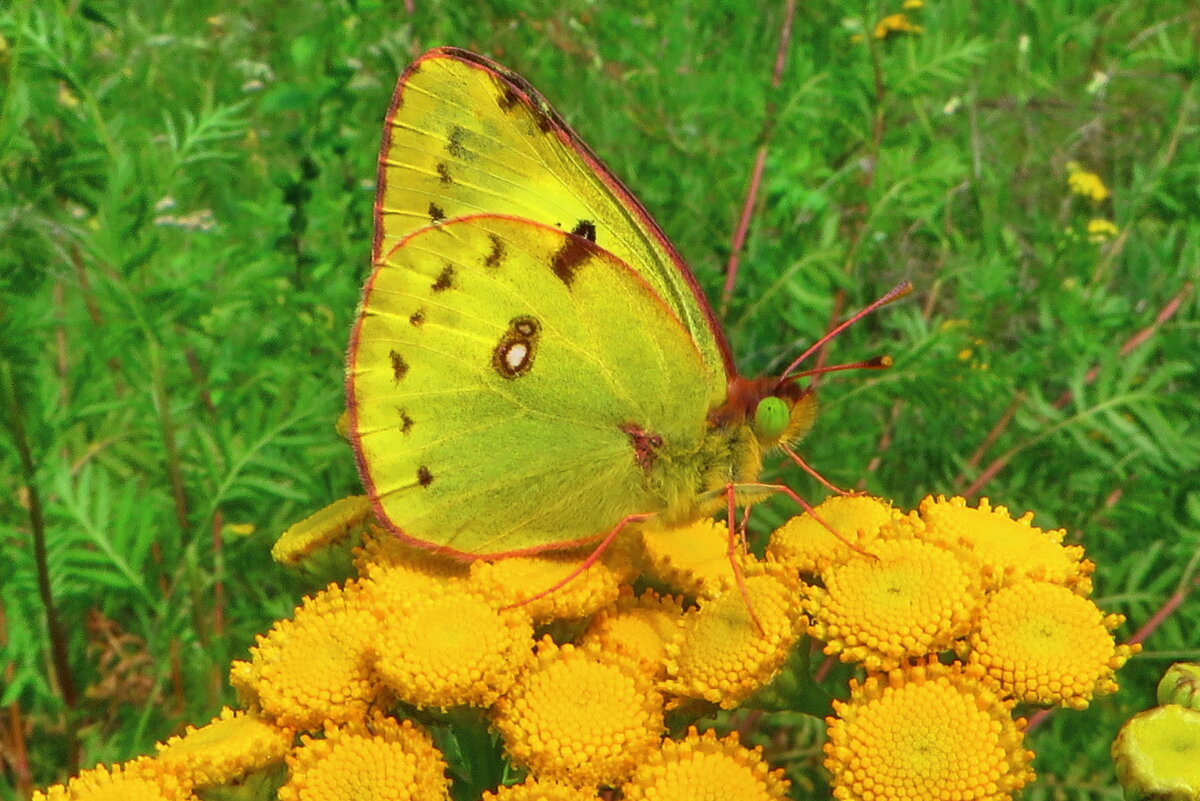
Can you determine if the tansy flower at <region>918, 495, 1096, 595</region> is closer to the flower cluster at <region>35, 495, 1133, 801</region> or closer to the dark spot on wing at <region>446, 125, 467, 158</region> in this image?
the flower cluster at <region>35, 495, 1133, 801</region>

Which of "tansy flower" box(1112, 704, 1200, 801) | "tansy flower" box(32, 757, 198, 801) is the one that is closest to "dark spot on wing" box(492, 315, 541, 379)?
"tansy flower" box(32, 757, 198, 801)

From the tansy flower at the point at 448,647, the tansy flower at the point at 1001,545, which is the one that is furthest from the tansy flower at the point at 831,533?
the tansy flower at the point at 448,647

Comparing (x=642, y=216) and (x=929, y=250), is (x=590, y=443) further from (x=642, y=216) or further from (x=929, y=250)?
(x=929, y=250)

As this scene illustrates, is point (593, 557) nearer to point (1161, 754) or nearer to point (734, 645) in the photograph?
point (734, 645)

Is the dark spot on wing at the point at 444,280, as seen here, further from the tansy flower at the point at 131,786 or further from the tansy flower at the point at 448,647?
the tansy flower at the point at 131,786

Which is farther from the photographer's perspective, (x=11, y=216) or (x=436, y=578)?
(x=11, y=216)

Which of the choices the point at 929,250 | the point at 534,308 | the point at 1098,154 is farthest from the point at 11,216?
the point at 1098,154

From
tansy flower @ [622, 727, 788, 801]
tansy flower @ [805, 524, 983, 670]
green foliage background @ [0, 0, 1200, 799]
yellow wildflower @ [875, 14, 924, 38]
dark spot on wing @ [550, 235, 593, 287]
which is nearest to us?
tansy flower @ [622, 727, 788, 801]
